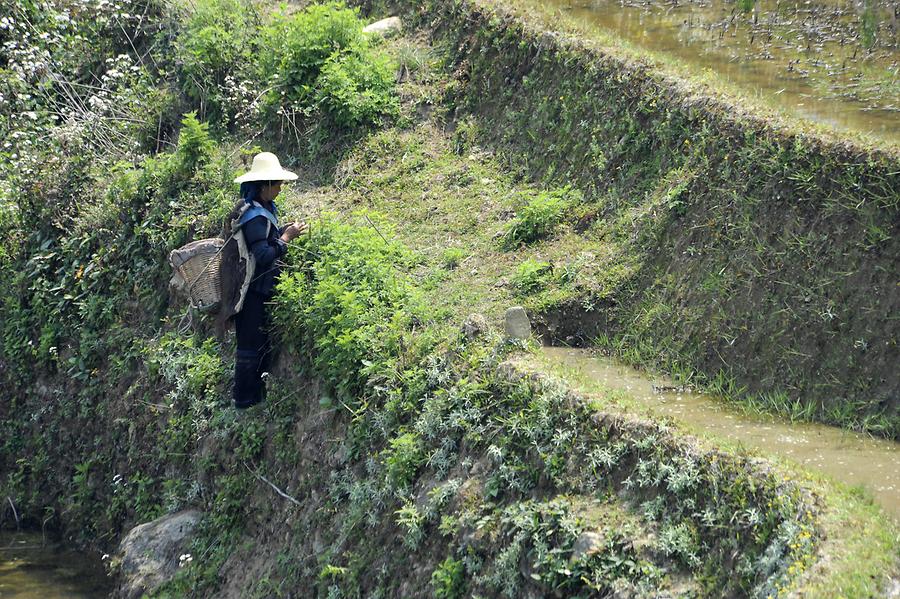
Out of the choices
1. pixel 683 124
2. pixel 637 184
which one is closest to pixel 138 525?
pixel 637 184

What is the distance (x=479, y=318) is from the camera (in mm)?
7457

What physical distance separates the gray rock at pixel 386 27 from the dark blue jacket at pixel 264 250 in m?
4.24

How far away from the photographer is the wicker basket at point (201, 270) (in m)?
8.66

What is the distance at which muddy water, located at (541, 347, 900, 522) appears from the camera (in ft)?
19.1

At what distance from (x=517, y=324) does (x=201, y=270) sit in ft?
9.67

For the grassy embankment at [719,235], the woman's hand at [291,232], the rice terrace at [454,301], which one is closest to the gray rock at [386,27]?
the rice terrace at [454,301]

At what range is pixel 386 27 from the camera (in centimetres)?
1203

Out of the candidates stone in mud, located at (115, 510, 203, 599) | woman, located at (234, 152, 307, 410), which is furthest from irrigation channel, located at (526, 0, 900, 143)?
stone in mud, located at (115, 510, 203, 599)

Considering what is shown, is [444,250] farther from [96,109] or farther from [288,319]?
[96,109]

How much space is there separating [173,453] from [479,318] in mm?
3122

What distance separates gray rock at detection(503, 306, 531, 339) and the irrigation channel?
8.91 ft

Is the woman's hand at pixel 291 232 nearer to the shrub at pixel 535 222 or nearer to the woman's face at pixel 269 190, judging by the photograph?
the woman's face at pixel 269 190

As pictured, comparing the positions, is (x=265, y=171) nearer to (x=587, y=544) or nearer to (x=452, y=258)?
(x=452, y=258)

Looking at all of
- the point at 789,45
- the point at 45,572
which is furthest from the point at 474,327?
the point at 789,45
